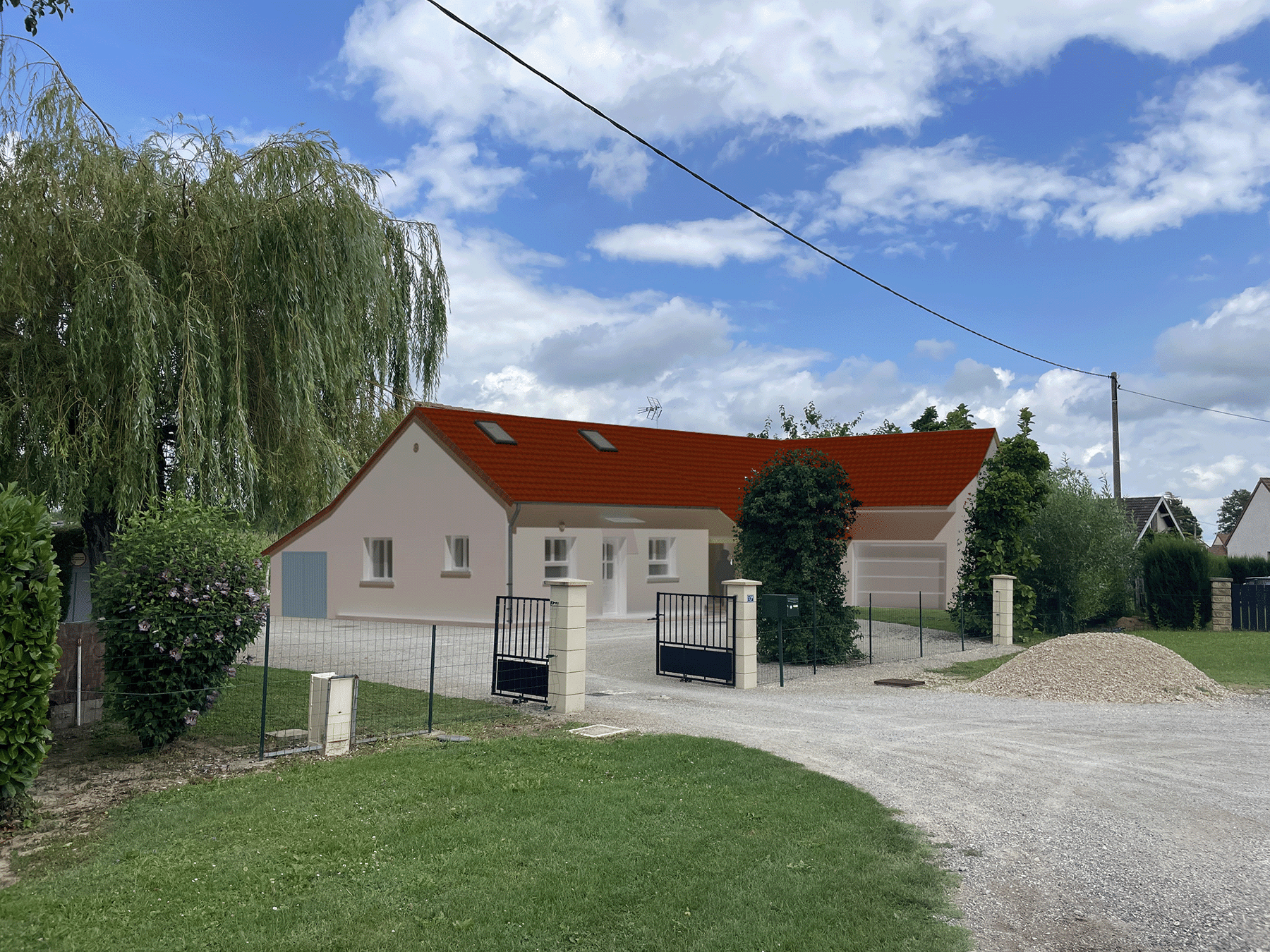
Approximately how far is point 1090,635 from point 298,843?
14524 millimetres

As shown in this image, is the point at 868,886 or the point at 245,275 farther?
the point at 245,275

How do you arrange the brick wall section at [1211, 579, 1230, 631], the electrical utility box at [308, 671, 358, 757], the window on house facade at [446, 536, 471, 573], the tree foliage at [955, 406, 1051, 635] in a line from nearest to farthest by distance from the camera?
the electrical utility box at [308, 671, 358, 757], the tree foliage at [955, 406, 1051, 635], the window on house facade at [446, 536, 471, 573], the brick wall section at [1211, 579, 1230, 631]

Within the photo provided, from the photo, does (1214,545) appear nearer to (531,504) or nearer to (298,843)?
(531,504)

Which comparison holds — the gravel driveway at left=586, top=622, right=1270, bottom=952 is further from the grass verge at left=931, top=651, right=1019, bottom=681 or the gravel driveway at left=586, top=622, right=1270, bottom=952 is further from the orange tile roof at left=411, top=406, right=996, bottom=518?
the orange tile roof at left=411, top=406, right=996, bottom=518

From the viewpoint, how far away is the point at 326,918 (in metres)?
5.53

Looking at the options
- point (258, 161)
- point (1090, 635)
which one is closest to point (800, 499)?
point (1090, 635)

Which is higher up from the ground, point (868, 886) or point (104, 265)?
point (104, 265)

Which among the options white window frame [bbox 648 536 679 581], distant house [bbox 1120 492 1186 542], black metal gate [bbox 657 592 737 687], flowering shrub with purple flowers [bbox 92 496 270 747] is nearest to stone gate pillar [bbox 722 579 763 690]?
black metal gate [bbox 657 592 737 687]

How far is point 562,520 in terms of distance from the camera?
25812 millimetres

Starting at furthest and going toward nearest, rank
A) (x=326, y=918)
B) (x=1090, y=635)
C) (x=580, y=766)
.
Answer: (x=1090, y=635) < (x=580, y=766) < (x=326, y=918)

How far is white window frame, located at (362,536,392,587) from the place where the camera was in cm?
2716

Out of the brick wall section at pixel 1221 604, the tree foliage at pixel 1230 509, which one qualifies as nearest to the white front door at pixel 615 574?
the brick wall section at pixel 1221 604

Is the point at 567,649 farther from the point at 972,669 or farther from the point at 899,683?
the point at 972,669

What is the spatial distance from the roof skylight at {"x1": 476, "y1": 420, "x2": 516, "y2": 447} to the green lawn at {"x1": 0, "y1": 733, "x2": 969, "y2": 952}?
18828 mm
